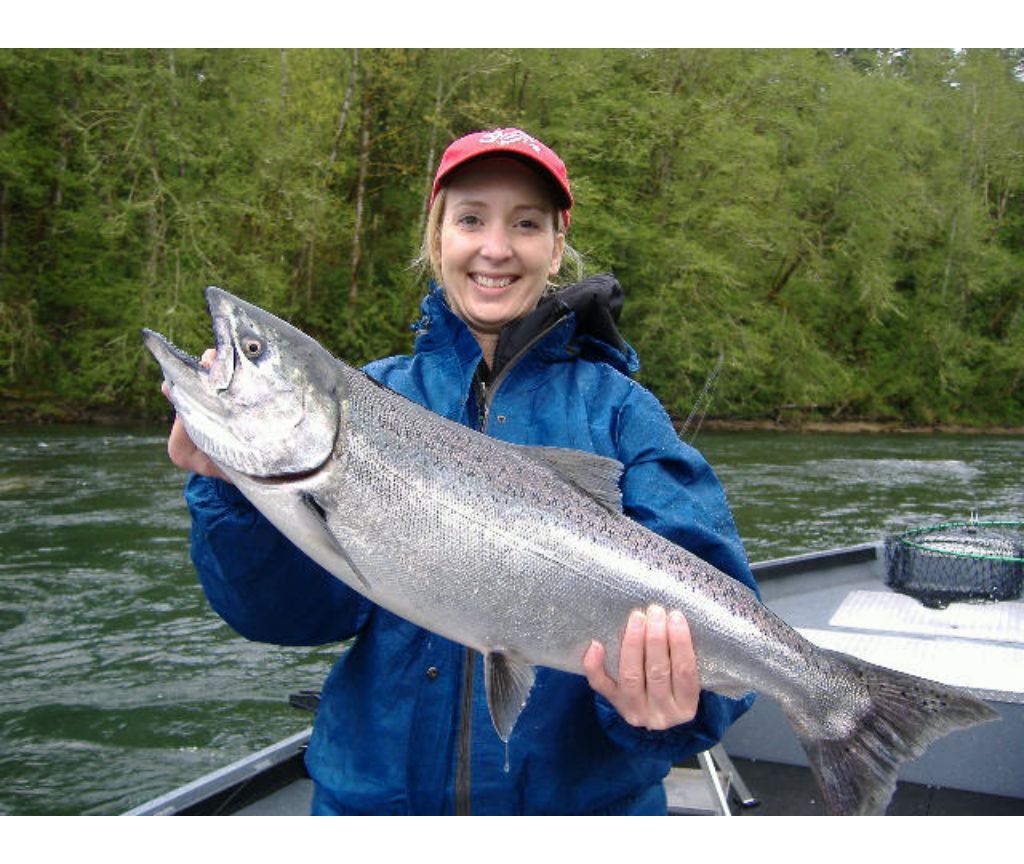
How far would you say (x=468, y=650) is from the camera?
2.36 meters

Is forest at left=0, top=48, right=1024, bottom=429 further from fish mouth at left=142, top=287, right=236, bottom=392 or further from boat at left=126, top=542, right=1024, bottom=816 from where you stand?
fish mouth at left=142, top=287, right=236, bottom=392

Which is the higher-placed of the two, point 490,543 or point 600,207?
point 600,207

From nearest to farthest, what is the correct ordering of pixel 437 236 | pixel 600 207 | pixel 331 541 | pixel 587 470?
pixel 331 541
pixel 587 470
pixel 437 236
pixel 600 207

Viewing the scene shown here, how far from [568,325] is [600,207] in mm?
26036

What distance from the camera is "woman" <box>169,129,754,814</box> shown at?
2.25 meters

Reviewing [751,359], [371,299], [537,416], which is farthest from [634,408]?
[751,359]

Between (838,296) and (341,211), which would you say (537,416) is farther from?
(838,296)

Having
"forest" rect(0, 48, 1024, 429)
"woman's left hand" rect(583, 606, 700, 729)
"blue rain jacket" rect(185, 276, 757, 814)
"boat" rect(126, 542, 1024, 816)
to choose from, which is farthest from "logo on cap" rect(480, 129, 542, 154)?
"forest" rect(0, 48, 1024, 429)

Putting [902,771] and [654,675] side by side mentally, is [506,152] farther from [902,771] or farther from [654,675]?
[902,771]

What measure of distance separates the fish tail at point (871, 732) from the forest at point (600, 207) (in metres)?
12.6

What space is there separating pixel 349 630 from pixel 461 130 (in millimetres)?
25695

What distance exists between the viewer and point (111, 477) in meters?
14.9

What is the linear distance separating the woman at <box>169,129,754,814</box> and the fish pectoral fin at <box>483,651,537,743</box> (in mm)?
86

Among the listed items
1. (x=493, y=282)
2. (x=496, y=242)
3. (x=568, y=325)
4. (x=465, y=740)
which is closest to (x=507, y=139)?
(x=496, y=242)
